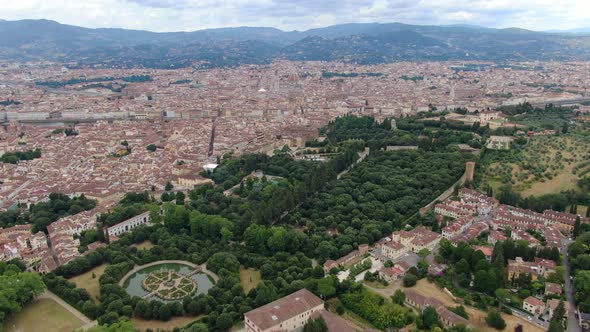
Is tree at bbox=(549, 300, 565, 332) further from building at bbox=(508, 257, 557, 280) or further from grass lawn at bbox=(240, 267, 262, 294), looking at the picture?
grass lawn at bbox=(240, 267, 262, 294)

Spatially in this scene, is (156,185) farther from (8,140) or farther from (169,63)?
(169,63)

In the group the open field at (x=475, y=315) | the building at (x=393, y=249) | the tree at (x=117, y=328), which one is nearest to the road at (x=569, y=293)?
the open field at (x=475, y=315)

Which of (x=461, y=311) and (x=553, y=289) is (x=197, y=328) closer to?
(x=461, y=311)

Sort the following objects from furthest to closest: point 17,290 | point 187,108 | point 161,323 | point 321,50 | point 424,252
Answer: point 321,50 → point 187,108 → point 424,252 → point 17,290 → point 161,323

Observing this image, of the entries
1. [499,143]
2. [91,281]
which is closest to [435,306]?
[91,281]

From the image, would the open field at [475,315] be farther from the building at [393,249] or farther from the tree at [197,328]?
the tree at [197,328]

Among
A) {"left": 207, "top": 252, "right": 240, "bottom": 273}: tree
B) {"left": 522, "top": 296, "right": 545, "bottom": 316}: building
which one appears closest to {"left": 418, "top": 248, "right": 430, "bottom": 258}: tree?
{"left": 522, "top": 296, "right": 545, "bottom": 316}: building
